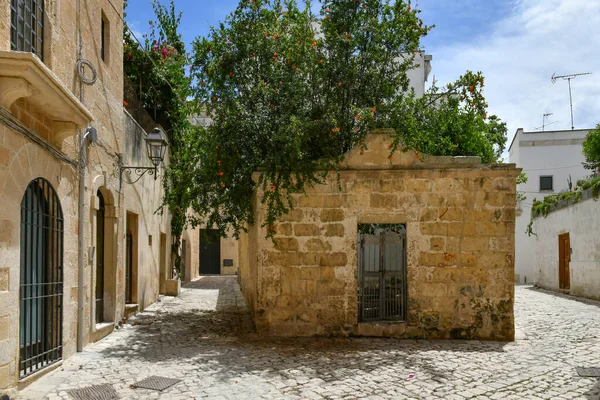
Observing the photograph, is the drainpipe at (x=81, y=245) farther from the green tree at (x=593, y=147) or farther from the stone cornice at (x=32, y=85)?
the green tree at (x=593, y=147)

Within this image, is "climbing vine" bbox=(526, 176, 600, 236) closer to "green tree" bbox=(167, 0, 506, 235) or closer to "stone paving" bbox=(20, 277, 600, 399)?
"stone paving" bbox=(20, 277, 600, 399)

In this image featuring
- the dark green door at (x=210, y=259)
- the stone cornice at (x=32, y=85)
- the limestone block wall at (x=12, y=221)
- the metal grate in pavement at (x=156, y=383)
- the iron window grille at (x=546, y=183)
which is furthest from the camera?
the iron window grille at (x=546, y=183)

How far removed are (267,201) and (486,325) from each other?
12.7ft

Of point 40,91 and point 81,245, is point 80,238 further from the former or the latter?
point 40,91

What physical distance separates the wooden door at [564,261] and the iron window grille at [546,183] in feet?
39.1

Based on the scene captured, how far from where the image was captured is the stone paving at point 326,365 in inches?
213

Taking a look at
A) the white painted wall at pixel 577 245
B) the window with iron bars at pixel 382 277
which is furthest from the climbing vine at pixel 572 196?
the window with iron bars at pixel 382 277

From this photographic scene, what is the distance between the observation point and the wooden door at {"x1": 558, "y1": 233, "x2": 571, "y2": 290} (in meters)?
18.9

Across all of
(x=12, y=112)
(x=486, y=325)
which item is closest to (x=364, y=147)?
(x=486, y=325)

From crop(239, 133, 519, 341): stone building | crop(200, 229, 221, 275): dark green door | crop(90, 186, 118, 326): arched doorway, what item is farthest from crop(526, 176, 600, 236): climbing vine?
crop(200, 229, 221, 275): dark green door

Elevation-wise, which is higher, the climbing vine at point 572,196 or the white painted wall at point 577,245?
the climbing vine at point 572,196

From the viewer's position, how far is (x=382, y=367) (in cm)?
648

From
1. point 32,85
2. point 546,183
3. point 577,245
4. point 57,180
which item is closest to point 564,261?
point 577,245

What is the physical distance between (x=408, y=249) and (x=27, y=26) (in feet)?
19.4
